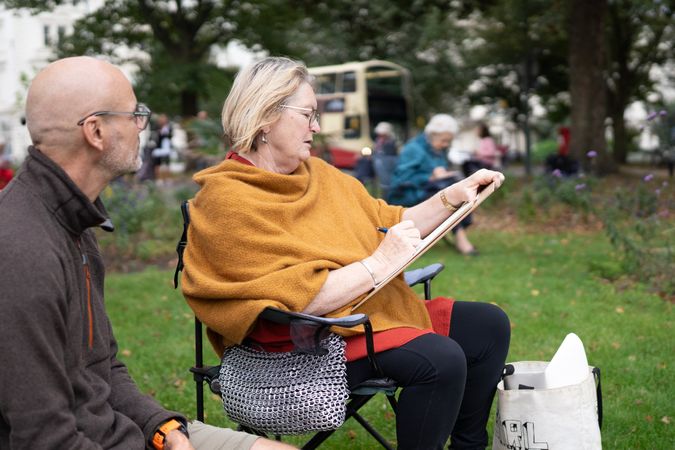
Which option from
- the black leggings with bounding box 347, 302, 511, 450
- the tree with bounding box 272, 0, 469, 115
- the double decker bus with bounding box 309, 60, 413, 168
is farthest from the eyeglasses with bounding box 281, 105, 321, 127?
the tree with bounding box 272, 0, 469, 115

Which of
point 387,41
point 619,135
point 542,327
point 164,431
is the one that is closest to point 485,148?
point 387,41

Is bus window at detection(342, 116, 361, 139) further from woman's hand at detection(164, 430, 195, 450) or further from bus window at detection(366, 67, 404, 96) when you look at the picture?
woman's hand at detection(164, 430, 195, 450)

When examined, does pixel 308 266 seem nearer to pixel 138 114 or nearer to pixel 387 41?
pixel 138 114

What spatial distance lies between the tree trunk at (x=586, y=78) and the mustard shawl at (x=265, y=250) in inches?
546

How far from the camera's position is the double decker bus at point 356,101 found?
77.4 feet

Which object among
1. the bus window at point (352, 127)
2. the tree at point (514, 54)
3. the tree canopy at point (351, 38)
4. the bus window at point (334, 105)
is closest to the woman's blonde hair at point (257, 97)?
the tree canopy at point (351, 38)

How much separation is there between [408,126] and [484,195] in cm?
2317

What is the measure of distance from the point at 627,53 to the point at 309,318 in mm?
29050

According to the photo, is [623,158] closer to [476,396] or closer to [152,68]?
[152,68]

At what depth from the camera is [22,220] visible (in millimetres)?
1927

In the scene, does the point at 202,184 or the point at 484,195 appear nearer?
the point at 202,184

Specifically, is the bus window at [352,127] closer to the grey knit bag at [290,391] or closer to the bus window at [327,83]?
the bus window at [327,83]

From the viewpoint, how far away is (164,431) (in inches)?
89.9

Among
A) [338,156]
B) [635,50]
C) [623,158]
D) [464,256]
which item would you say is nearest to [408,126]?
[338,156]
